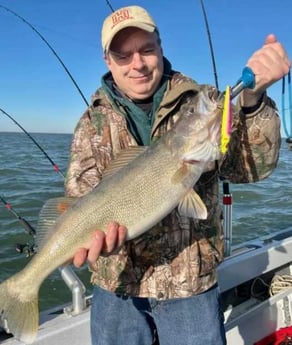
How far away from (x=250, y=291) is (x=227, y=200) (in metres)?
1.08

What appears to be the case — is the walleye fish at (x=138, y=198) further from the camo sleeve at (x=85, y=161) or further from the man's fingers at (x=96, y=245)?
the camo sleeve at (x=85, y=161)

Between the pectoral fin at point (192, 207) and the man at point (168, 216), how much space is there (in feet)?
0.76

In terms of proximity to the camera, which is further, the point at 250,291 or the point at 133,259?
the point at 250,291

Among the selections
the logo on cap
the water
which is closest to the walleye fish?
the logo on cap

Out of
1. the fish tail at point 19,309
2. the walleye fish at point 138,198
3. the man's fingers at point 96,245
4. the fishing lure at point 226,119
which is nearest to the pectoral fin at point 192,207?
the walleye fish at point 138,198

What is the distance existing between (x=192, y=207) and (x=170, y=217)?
0.28 m

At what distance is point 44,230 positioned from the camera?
2.56 meters

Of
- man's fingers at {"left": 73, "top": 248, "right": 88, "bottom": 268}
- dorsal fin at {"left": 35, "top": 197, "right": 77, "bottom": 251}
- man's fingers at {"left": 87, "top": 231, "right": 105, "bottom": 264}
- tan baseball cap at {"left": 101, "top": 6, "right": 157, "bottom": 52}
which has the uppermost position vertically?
tan baseball cap at {"left": 101, "top": 6, "right": 157, "bottom": 52}

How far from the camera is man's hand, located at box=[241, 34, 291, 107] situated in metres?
2.07

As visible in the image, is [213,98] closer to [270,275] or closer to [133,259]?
[133,259]

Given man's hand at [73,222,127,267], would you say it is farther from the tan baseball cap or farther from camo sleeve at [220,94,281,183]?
the tan baseball cap

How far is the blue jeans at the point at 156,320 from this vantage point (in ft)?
8.31

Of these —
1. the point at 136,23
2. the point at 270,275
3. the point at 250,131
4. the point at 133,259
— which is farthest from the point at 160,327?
the point at 270,275

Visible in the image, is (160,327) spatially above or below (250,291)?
above
